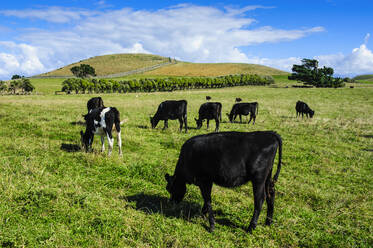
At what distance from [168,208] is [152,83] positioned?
6833 cm

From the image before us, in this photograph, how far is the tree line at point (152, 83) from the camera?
60.8m

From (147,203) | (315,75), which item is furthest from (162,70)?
(147,203)

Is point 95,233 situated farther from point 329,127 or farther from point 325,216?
point 329,127

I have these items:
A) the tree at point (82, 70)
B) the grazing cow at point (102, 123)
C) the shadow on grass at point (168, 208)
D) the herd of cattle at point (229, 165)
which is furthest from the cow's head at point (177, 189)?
the tree at point (82, 70)

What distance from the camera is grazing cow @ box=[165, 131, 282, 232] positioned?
5164 millimetres

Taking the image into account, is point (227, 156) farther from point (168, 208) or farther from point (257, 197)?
point (168, 208)

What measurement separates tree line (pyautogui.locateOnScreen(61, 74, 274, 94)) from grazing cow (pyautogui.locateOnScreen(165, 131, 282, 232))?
199ft

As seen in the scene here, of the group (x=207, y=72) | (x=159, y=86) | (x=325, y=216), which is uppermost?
(x=207, y=72)

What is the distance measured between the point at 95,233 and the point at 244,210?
361 cm

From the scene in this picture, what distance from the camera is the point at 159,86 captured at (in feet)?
243

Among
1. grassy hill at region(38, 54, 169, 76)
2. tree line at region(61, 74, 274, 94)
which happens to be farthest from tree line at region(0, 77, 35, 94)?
grassy hill at region(38, 54, 169, 76)

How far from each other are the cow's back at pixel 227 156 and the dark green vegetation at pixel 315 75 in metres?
79.0

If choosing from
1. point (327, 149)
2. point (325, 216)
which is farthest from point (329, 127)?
point (325, 216)

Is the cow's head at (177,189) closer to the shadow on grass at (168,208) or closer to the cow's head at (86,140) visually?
the shadow on grass at (168,208)
